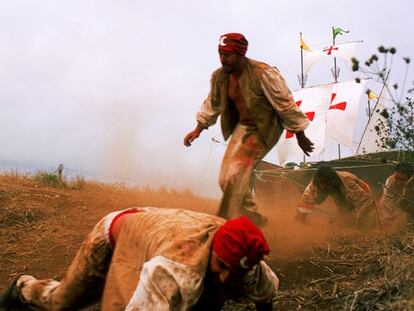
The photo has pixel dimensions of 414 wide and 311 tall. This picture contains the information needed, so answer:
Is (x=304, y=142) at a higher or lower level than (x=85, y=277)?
higher

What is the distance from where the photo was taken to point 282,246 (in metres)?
6.73

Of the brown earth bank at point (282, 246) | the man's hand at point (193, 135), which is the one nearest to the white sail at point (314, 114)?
the brown earth bank at point (282, 246)

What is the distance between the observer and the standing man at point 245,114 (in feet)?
18.9

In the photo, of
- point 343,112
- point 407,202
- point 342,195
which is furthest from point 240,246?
point 343,112

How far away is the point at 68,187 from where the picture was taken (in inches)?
393

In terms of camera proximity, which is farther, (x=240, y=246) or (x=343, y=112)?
(x=343, y=112)

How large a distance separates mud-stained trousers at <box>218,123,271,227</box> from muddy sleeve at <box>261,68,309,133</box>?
1.11ft

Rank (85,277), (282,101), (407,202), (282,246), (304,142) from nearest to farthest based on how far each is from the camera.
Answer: (85,277) < (282,101) < (304,142) < (282,246) < (407,202)

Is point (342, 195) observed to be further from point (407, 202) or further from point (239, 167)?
point (239, 167)

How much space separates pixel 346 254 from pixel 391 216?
3.32 metres

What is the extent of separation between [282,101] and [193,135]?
104 cm

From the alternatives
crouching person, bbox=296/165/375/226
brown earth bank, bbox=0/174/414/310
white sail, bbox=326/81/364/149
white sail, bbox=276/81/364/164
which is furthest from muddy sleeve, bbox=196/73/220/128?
white sail, bbox=326/81/364/149

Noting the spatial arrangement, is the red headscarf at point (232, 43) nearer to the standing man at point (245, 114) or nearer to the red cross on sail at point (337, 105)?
the standing man at point (245, 114)

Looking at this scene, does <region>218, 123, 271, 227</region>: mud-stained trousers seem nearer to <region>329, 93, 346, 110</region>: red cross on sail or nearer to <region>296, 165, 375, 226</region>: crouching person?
<region>296, 165, 375, 226</region>: crouching person
